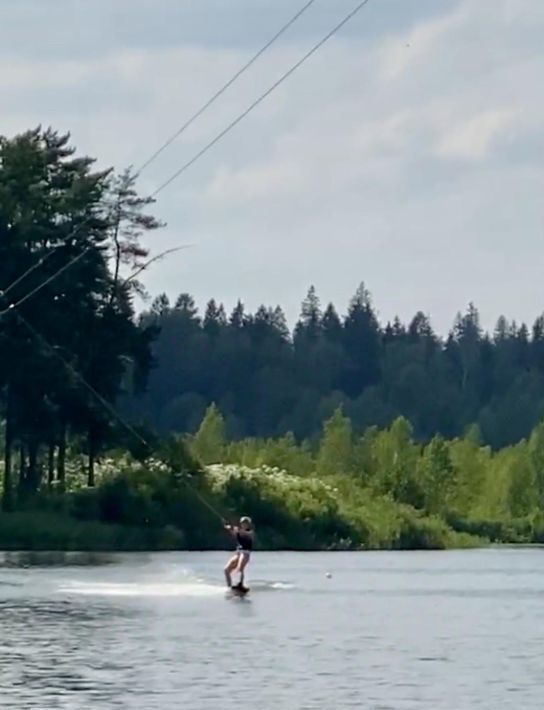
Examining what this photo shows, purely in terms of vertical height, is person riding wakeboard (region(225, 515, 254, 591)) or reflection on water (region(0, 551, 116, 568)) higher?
reflection on water (region(0, 551, 116, 568))

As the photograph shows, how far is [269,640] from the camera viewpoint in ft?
130

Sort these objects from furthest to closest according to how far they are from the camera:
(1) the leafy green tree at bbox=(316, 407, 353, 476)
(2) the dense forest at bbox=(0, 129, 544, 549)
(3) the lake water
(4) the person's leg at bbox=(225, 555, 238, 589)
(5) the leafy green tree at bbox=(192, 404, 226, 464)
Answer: (1) the leafy green tree at bbox=(316, 407, 353, 476) < (5) the leafy green tree at bbox=(192, 404, 226, 464) < (2) the dense forest at bbox=(0, 129, 544, 549) < (4) the person's leg at bbox=(225, 555, 238, 589) < (3) the lake water

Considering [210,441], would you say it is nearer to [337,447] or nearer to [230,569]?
[337,447]

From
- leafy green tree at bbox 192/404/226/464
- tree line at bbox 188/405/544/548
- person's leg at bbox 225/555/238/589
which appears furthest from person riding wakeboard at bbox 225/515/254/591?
leafy green tree at bbox 192/404/226/464

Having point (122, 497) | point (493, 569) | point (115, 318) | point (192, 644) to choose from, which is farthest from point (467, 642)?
point (115, 318)

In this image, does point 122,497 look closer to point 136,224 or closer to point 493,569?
point 136,224

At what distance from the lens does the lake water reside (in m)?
31.3

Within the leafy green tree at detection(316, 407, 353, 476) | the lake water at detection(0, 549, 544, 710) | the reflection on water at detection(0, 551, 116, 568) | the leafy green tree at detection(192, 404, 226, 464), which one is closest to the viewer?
the lake water at detection(0, 549, 544, 710)

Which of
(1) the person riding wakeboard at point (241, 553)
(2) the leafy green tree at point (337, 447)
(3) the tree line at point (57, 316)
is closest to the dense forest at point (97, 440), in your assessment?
(3) the tree line at point (57, 316)

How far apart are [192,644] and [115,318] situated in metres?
58.6

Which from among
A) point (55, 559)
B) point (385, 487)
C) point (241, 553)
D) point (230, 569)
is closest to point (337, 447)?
point (385, 487)

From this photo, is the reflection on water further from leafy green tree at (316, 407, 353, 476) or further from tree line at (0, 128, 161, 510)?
leafy green tree at (316, 407, 353, 476)

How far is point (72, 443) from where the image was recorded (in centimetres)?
9825

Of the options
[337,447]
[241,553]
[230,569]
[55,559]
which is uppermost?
Answer: [337,447]
